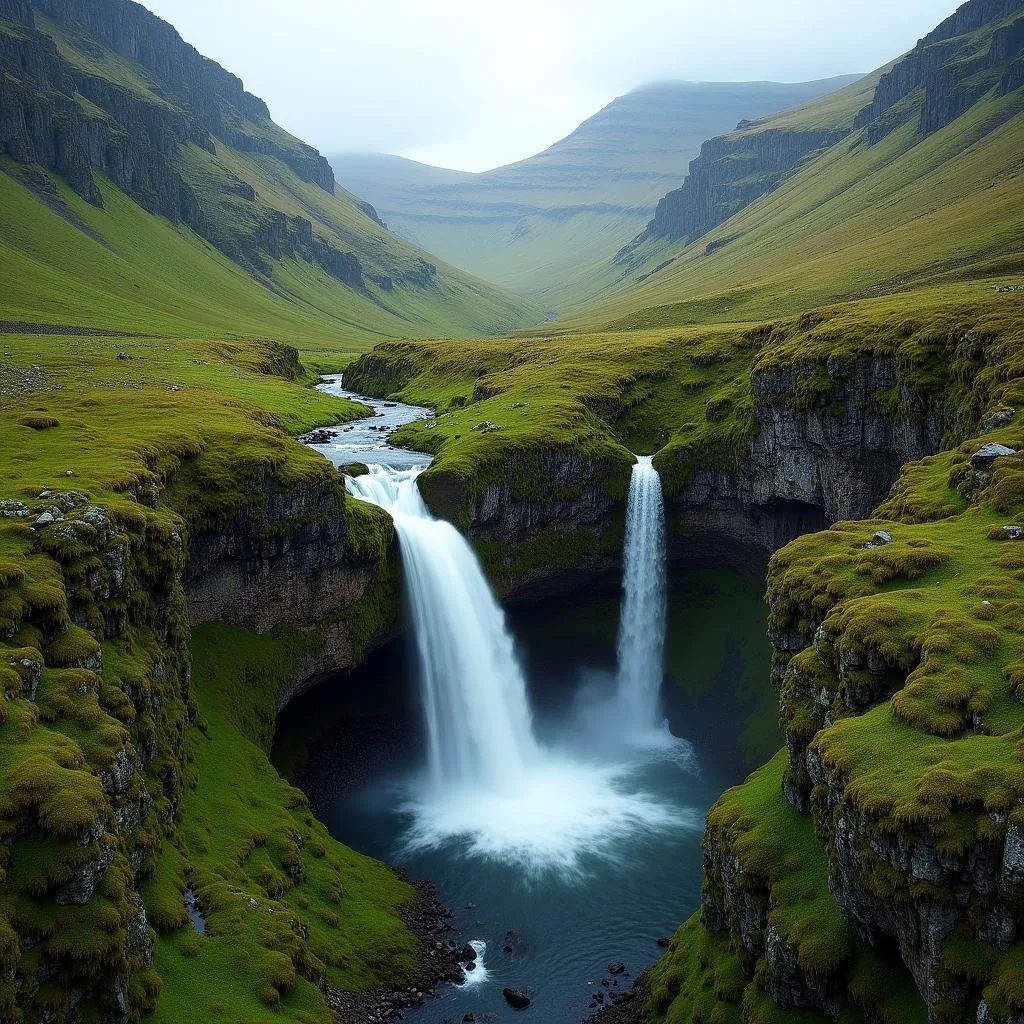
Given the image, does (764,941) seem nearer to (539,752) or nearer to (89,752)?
(89,752)

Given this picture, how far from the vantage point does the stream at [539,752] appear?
4528 centimetres

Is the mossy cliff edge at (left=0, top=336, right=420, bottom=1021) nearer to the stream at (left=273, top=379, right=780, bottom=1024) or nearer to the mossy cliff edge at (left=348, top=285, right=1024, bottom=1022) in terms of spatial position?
the stream at (left=273, top=379, right=780, bottom=1024)

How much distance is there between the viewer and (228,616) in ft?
185

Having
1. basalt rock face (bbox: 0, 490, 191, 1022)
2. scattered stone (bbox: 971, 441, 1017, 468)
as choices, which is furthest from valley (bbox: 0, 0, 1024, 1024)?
scattered stone (bbox: 971, 441, 1017, 468)

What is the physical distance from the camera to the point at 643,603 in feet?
258

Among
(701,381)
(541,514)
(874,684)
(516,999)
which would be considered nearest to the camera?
(874,684)

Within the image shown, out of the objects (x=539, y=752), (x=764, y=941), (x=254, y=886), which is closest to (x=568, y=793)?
(x=539, y=752)

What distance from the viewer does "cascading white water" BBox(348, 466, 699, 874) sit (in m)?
53.4

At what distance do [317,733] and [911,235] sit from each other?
152 m

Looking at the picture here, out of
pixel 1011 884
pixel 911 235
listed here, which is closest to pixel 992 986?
pixel 1011 884

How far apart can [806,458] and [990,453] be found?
29.6 meters

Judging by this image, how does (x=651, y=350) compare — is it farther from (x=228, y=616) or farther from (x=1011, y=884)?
(x=1011, y=884)

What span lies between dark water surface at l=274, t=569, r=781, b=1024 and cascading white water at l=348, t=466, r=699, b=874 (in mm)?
1000

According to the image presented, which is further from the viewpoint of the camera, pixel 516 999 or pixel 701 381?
pixel 701 381
